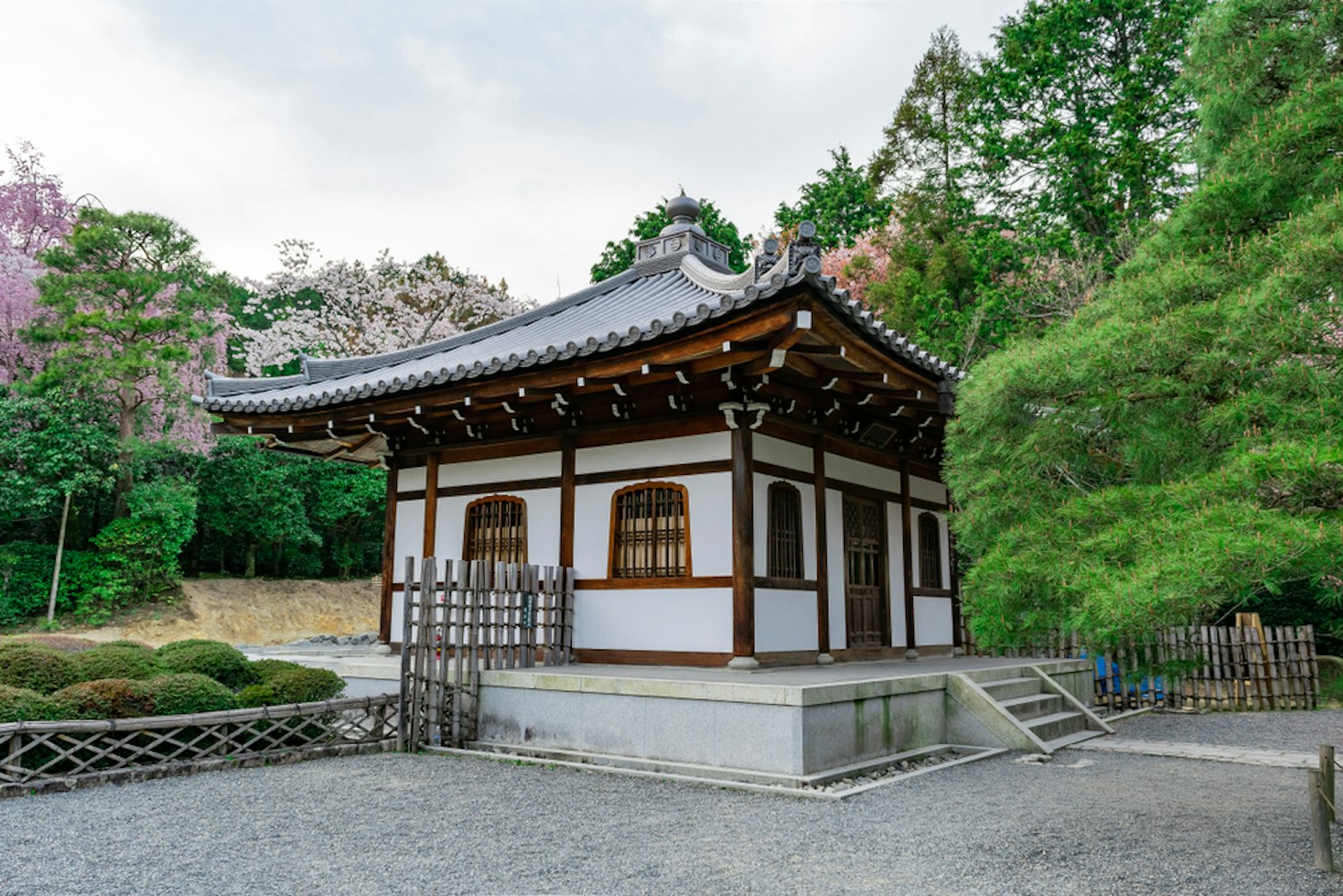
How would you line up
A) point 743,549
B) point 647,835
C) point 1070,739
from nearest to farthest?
point 647,835
point 743,549
point 1070,739

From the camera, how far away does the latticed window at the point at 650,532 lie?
8.95m

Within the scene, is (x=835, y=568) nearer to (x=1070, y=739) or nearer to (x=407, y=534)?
(x=1070, y=739)

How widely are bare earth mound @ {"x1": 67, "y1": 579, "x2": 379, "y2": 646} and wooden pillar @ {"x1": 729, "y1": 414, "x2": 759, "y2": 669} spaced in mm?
14979

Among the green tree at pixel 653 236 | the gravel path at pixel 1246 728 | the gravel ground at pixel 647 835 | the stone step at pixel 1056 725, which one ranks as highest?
the green tree at pixel 653 236

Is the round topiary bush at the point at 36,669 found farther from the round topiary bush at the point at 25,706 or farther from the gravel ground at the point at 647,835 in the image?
the gravel ground at the point at 647,835

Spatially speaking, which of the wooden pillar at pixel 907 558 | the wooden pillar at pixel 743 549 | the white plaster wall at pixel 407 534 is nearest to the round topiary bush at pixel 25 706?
the white plaster wall at pixel 407 534

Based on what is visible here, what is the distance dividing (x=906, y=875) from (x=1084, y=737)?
5.42 meters

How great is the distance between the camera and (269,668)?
829 centimetres

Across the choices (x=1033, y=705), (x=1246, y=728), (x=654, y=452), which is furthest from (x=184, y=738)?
(x=1246, y=728)

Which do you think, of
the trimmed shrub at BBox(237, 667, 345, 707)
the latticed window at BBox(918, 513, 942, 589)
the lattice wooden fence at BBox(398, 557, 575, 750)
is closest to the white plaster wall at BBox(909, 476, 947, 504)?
the latticed window at BBox(918, 513, 942, 589)

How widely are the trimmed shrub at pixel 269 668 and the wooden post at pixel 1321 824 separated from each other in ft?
24.2

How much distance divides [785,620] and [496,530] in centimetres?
335

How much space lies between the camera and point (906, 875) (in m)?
4.34

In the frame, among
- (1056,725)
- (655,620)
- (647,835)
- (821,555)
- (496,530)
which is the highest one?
(496,530)
